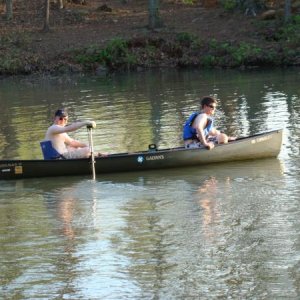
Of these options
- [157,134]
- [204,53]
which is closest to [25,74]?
[204,53]

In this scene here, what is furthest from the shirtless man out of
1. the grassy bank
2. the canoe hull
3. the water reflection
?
the grassy bank

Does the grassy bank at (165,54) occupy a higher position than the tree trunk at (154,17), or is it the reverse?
the tree trunk at (154,17)

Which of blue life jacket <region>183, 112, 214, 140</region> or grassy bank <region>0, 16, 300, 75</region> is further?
grassy bank <region>0, 16, 300, 75</region>

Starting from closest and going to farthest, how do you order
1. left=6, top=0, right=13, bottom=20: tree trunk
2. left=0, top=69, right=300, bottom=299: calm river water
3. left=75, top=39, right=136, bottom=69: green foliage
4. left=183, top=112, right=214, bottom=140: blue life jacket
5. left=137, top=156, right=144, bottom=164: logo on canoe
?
1. left=0, top=69, right=300, bottom=299: calm river water
2. left=137, top=156, right=144, bottom=164: logo on canoe
3. left=183, top=112, right=214, bottom=140: blue life jacket
4. left=75, top=39, right=136, bottom=69: green foliage
5. left=6, top=0, right=13, bottom=20: tree trunk

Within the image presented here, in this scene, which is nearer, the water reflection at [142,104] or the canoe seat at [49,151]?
the canoe seat at [49,151]

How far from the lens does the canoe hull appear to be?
50.4 feet

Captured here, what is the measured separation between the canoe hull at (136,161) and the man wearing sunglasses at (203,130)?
0.61ft

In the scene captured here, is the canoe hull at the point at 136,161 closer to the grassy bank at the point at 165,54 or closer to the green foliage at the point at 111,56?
the grassy bank at the point at 165,54

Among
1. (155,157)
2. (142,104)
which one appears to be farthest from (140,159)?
(142,104)

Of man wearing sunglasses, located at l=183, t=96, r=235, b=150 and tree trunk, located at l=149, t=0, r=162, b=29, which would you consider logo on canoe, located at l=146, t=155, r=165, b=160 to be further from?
tree trunk, located at l=149, t=0, r=162, b=29

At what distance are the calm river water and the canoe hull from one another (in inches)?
6.2

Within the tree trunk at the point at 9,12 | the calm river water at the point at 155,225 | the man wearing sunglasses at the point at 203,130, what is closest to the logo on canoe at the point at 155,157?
the calm river water at the point at 155,225

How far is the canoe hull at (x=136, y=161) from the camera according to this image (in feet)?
50.4

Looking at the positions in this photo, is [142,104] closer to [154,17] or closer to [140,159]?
[140,159]
